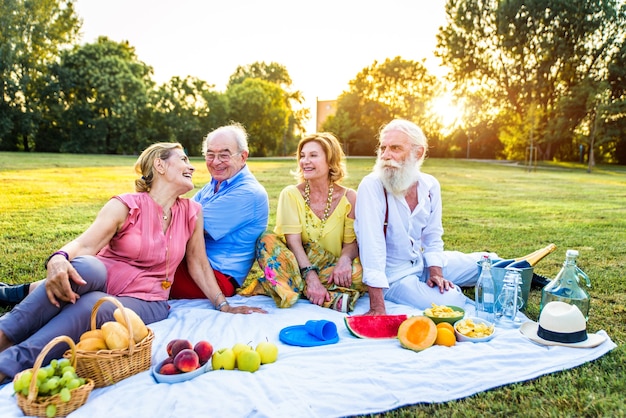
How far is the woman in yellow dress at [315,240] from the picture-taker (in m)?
4.32

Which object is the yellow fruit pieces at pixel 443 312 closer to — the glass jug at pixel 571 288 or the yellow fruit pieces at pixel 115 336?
the glass jug at pixel 571 288

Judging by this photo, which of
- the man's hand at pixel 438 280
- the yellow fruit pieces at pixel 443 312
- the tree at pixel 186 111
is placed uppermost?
the tree at pixel 186 111

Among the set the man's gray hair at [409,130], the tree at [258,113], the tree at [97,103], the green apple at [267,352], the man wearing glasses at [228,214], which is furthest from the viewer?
the tree at [258,113]

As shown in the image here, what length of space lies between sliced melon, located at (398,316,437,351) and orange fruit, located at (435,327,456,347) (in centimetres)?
6

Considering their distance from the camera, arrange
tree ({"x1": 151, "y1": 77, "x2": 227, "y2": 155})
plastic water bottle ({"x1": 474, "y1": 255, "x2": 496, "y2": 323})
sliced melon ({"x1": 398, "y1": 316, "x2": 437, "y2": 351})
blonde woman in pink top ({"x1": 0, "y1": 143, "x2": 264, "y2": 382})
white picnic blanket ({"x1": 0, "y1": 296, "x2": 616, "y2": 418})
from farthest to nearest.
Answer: tree ({"x1": 151, "y1": 77, "x2": 227, "y2": 155}) → plastic water bottle ({"x1": 474, "y1": 255, "x2": 496, "y2": 323}) → sliced melon ({"x1": 398, "y1": 316, "x2": 437, "y2": 351}) → blonde woman in pink top ({"x1": 0, "y1": 143, "x2": 264, "y2": 382}) → white picnic blanket ({"x1": 0, "y1": 296, "x2": 616, "y2": 418})

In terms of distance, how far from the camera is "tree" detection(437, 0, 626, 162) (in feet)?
116

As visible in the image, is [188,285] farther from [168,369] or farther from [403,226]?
[403,226]

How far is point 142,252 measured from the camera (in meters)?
3.58

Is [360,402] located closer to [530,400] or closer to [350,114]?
[530,400]

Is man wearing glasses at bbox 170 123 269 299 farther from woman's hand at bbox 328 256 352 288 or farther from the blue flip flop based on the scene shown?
the blue flip flop

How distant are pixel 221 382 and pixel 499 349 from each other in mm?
1833

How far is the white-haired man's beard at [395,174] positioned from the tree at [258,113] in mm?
41932

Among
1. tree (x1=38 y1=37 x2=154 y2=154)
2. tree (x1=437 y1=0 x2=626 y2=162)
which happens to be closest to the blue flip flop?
tree (x1=437 y1=0 x2=626 y2=162)

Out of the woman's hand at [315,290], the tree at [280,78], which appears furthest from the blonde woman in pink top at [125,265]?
the tree at [280,78]
